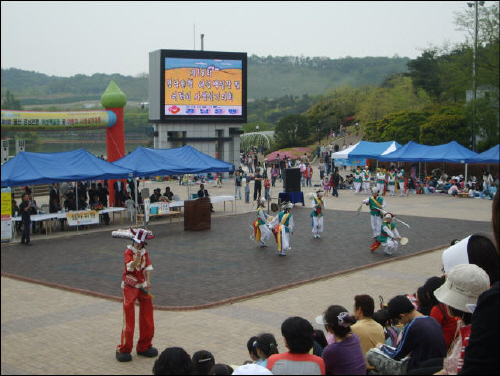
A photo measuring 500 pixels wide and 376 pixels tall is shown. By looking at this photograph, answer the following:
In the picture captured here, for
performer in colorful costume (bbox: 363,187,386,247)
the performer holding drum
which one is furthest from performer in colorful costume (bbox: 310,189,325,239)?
performer in colorful costume (bbox: 363,187,386,247)

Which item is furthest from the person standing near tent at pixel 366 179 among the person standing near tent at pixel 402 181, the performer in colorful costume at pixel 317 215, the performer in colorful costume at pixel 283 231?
the performer in colorful costume at pixel 283 231

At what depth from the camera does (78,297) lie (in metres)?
11.6

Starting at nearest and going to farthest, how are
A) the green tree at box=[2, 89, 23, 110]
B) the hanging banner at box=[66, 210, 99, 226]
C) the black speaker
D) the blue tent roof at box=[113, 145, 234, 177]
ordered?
the green tree at box=[2, 89, 23, 110] → the hanging banner at box=[66, 210, 99, 226] → the blue tent roof at box=[113, 145, 234, 177] → the black speaker

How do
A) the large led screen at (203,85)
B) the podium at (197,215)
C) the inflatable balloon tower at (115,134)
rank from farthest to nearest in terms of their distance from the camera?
the large led screen at (203,85) < the inflatable balloon tower at (115,134) < the podium at (197,215)

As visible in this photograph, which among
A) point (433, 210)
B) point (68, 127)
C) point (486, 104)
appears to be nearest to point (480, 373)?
point (486, 104)

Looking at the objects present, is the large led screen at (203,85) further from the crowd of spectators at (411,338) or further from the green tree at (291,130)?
the crowd of spectators at (411,338)

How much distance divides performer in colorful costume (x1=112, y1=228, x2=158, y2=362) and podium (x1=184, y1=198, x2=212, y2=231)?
42.0 feet

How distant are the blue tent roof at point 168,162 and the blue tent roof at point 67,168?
0.82 m

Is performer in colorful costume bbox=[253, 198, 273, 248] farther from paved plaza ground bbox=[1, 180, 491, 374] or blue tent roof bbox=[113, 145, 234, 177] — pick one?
blue tent roof bbox=[113, 145, 234, 177]

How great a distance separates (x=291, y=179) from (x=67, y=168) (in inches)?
470

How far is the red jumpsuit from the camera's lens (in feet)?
26.8

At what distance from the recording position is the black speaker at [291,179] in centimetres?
2855

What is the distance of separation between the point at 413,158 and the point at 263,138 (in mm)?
32681

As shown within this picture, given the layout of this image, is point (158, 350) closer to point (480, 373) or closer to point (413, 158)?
point (480, 373)
